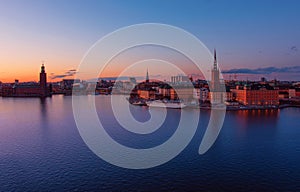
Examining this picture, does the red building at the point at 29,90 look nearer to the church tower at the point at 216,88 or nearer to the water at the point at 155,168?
the church tower at the point at 216,88

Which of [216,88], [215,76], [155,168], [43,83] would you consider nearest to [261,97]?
[216,88]

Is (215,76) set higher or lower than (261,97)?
higher

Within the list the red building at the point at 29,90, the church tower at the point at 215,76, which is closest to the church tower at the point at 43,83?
the red building at the point at 29,90

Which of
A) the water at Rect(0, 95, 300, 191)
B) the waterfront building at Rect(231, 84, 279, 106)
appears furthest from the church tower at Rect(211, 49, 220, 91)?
the water at Rect(0, 95, 300, 191)

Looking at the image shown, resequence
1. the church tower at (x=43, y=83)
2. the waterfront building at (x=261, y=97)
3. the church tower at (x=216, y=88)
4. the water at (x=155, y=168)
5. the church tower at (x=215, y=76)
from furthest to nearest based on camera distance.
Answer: the church tower at (x=43, y=83), the church tower at (x=215, y=76), the church tower at (x=216, y=88), the waterfront building at (x=261, y=97), the water at (x=155, y=168)

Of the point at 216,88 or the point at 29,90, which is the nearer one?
the point at 216,88

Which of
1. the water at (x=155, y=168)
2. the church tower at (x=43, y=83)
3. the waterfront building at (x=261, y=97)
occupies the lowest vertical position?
the water at (x=155, y=168)

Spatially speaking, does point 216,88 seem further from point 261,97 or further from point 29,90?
point 29,90

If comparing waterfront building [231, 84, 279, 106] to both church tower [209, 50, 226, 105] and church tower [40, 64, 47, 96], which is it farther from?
church tower [40, 64, 47, 96]

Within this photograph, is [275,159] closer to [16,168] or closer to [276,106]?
[16,168]

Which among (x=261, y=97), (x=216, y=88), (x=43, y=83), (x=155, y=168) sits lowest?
(x=155, y=168)

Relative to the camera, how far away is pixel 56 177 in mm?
5047

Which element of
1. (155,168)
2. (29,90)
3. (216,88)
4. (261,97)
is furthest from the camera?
(29,90)

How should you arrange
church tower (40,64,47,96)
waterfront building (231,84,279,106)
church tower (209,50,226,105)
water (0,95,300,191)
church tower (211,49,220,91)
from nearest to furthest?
1. water (0,95,300,191)
2. waterfront building (231,84,279,106)
3. church tower (209,50,226,105)
4. church tower (211,49,220,91)
5. church tower (40,64,47,96)
